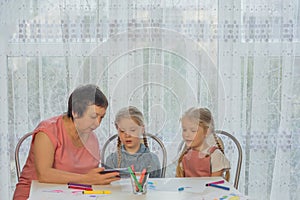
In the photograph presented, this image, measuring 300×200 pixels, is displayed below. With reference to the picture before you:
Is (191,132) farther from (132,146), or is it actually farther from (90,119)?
(90,119)

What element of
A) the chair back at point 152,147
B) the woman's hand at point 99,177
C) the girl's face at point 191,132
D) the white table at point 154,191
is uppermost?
the girl's face at point 191,132

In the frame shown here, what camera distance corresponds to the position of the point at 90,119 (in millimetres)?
1802

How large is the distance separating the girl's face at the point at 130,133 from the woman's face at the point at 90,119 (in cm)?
8

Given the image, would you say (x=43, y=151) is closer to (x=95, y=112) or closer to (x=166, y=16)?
(x=95, y=112)

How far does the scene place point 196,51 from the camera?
1801 millimetres

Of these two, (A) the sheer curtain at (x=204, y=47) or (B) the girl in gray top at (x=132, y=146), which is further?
(A) the sheer curtain at (x=204, y=47)

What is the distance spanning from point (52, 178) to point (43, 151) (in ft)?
0.40

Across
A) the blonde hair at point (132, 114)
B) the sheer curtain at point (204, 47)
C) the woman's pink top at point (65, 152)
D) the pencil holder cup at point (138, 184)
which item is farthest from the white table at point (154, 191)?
the sheer curtain at point (204, 47)

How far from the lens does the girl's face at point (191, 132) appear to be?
1.75m

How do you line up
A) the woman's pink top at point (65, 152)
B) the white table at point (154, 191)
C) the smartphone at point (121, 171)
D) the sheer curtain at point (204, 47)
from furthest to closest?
the sheer curtain at point (204, 47)
the woman's pink top at point (65, 152)
the smartphone at point (121, 171)
the white table at point (154, 191)

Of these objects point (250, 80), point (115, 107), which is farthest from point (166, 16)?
point (115, 107)

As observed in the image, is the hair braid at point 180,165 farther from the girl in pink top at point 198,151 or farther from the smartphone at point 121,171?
the smartphone at point 121,171

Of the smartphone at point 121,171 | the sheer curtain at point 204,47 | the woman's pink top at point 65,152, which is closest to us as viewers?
the smartphone at point 121,171

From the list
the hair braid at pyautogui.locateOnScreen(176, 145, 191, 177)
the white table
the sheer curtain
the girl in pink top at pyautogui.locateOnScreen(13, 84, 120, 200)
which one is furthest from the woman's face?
the sheer curtain
